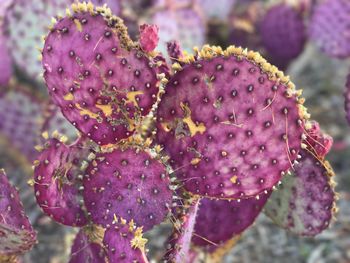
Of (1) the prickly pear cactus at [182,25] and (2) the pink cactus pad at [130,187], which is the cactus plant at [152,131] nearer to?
(2) the pink cactus pad at [130,187]

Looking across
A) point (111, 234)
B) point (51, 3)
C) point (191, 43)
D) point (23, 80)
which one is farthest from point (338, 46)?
point (111, 234)

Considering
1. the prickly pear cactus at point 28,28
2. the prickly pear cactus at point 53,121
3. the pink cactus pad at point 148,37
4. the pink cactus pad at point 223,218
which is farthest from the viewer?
the prickly pear cactus at point 28,28

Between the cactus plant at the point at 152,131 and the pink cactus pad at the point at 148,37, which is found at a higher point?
the pink cactus pad at the point at 148,37

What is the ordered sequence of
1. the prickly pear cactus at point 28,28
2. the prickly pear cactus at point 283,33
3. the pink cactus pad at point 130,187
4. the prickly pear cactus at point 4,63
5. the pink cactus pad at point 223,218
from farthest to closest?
the prickly pear cactus at point 283,33 → the prickly pear cactus at point 4,63 → the prickly pear cactus at point 28,28 → the pink cactus pad at point 223,218 → the pink cactus pad at point 130,187

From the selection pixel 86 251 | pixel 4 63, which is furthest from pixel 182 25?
pixel 86 251

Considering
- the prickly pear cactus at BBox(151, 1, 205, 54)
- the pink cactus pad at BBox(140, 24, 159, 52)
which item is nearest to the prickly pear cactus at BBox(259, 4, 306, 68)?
the prickly pear cactus at BBox(151, 1, 205, 54)

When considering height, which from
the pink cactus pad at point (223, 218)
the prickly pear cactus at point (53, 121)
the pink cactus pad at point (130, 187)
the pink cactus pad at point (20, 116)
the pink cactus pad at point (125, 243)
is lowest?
the pink cactus pad at point (125, 243)

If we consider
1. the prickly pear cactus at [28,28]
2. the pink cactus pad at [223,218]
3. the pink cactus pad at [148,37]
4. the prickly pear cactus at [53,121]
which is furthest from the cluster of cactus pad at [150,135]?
the prickly pear cactus at [28,28]

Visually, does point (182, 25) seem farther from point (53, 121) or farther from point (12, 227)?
point (12, 227)
